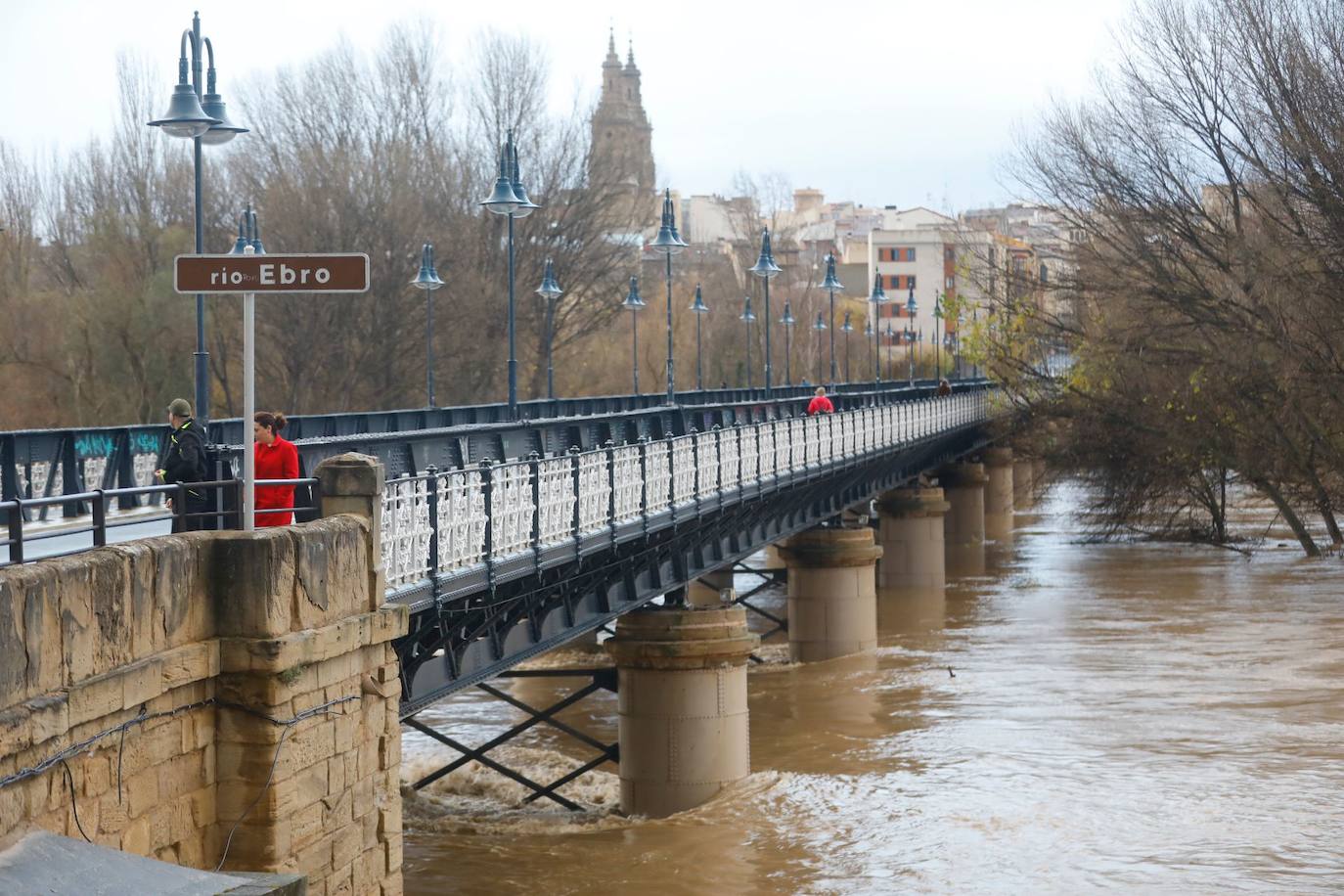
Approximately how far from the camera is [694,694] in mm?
23797

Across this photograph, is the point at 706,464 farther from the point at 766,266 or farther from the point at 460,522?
the point at 766,266

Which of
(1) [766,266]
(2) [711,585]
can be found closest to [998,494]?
(1) [766,266]

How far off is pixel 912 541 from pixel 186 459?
3724 centimetres

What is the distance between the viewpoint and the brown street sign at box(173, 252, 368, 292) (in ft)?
34.1

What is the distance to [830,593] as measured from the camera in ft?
119

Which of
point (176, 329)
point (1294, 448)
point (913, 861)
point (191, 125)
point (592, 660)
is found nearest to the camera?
point (191, 125)

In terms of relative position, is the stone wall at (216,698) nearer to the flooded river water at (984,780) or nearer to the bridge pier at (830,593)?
the flooded river water at (984,780)

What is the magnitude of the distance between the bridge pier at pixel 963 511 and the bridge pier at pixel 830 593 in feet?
68.3

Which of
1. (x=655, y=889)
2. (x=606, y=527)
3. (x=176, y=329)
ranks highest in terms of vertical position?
(x=176, y=329)

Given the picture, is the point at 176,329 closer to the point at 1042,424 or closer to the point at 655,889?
the point at 1042,424

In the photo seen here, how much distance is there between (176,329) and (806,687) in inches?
1195

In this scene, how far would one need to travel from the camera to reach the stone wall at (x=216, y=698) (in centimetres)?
859

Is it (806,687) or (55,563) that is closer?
(55,563)

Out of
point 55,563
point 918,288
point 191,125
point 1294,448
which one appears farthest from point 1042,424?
point 918,288
